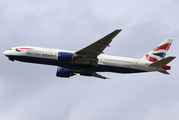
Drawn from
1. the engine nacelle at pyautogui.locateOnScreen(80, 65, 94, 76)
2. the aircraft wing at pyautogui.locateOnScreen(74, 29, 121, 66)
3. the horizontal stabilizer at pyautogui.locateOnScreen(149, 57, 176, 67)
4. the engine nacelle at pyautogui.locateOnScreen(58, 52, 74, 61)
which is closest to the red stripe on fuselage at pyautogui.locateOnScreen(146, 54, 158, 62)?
the horizontal stabilizer at pyautogui.locateOnScreen(149, 57, 176, 67)

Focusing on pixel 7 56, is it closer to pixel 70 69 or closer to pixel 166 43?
pixel 70 69

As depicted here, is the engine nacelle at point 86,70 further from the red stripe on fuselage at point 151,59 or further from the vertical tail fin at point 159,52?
the red stripe on fuselage at point 151,59

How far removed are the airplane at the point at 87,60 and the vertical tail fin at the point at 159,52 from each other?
402 millimetres

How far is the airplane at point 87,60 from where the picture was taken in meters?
42.2

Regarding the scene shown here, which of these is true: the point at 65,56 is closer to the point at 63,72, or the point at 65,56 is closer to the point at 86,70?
the point at 86,70

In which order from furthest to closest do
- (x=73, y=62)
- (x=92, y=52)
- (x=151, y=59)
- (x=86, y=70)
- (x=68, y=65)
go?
(x=151, y=59) → (x=86, y=70) → (x=68, y=65) → (x=73, y=62) → (x=92, y=52)

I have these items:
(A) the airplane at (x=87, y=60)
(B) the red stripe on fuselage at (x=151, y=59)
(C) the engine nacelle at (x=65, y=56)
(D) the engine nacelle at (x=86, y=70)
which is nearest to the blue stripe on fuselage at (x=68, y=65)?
(A) the airplane at (x=87, y=60)

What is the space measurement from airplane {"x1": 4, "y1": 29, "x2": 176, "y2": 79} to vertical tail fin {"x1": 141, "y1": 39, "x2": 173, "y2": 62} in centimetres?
40

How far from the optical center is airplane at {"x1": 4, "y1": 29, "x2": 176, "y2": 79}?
139 feet

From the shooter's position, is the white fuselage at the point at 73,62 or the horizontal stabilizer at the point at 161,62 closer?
the horizontal stabilizer at the point at 161,62

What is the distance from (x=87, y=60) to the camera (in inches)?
1719

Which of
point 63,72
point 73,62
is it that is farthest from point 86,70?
point 63,72

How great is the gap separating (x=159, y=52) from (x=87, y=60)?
13302 mm

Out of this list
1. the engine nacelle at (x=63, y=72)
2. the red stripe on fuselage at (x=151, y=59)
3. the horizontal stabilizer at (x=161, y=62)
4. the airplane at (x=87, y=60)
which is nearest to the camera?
the airplane at (x=87, y=60)
